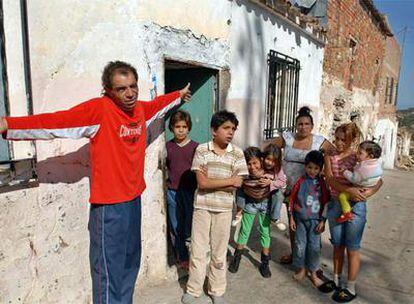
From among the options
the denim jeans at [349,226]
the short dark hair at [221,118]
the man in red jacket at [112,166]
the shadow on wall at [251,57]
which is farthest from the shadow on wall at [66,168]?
the shadow on wall at [251,57]

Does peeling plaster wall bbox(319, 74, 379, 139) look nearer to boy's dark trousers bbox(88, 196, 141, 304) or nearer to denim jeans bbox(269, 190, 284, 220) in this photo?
denim jeans bbox(269, 190, 284, 220)

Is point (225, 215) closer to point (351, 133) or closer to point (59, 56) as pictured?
point (351, 133)

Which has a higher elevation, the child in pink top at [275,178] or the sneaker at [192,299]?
the child in pink top at [275,178]

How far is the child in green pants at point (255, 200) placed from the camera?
3.00m

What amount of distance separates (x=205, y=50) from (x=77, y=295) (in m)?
2.40

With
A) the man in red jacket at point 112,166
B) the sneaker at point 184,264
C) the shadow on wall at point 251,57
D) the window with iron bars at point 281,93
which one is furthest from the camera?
the window with iron bars at point 281,93

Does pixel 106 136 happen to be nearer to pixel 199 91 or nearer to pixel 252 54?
pixel 199 91

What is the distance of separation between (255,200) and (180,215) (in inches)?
28.7

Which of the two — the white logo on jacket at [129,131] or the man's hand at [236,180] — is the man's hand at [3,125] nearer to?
the white logo on jacket at [129,131]

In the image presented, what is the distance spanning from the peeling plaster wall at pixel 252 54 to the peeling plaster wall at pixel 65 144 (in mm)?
1222

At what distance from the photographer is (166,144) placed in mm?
3039

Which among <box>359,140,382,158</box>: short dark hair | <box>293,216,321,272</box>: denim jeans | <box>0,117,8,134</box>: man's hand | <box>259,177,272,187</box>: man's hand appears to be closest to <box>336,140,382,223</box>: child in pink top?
<box>359,140,382,158</box>: short dark hair

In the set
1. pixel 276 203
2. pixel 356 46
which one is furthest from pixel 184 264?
pixel 356 46

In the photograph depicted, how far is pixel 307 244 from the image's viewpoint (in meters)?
3.06
